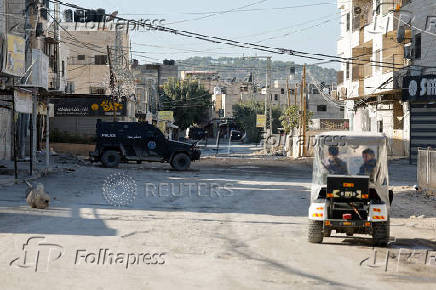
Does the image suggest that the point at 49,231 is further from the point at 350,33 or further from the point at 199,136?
the point at 199,136

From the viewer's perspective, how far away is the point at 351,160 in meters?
13.4

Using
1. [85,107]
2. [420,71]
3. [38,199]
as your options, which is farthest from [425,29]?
[38,199]

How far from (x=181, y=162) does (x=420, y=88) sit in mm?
13220

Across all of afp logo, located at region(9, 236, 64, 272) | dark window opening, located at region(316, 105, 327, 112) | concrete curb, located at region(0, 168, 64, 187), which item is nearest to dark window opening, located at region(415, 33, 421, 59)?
concrete curb, located at region(0, 168, 64, 187)

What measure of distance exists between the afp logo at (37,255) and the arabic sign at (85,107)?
39280mm

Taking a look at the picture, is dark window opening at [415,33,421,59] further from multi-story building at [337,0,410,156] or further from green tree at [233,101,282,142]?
green tree at [233,101,282,142]

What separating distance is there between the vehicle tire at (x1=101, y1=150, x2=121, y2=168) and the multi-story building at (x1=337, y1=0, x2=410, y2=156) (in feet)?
42.1

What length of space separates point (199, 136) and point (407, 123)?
64.5m

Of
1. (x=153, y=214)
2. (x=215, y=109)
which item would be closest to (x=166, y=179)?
(x=153, y=214)

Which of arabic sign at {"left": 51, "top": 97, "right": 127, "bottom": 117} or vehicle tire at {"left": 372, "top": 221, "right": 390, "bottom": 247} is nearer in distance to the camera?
vehicle tire at {"left": 372, "top": 221, "right": 390, "bottom": 247}

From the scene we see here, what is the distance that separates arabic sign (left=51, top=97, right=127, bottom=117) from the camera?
50.7 meters

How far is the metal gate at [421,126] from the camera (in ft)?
126

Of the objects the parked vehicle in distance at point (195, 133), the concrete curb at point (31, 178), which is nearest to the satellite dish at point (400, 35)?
the concrete curb at point (31, 178)

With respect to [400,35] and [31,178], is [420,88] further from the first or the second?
[31,178]
